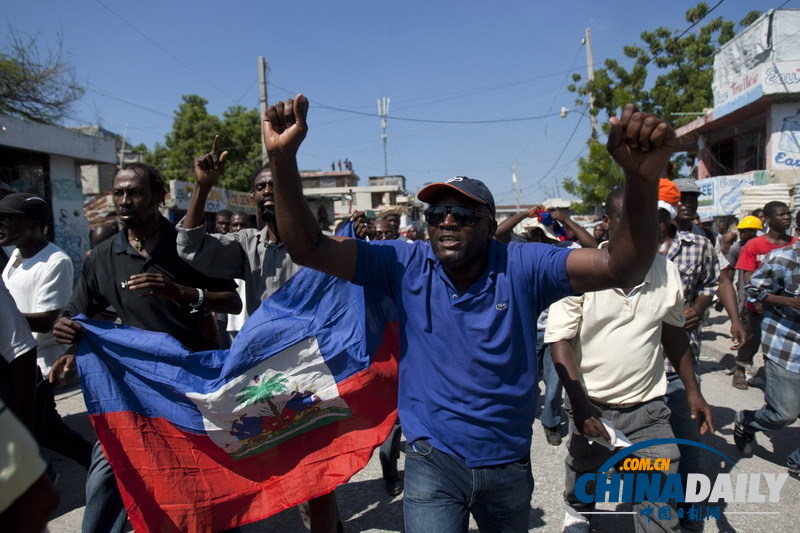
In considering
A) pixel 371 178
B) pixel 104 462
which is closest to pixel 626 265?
pixel 104 462

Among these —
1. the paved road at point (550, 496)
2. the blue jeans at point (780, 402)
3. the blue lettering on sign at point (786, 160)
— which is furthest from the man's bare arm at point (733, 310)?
the blue lettering on sign at point (786, 160)

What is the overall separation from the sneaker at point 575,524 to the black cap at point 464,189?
2.14 m

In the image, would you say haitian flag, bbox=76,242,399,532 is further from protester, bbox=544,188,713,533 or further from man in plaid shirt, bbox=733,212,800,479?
man in plaid shirt, bbox=733,212,800,479

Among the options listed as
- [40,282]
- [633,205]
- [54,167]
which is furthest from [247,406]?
[54,167]

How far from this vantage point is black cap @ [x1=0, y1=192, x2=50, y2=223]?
12.0 feet

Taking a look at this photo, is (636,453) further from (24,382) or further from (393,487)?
(24,382)

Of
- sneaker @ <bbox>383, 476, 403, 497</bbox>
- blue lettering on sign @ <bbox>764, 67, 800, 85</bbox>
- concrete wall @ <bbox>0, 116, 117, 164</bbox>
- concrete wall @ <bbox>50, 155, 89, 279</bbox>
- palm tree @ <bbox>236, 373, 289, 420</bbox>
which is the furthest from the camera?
blue lettering on sign @ <bbox>764, 67, 800, 85</bbox>

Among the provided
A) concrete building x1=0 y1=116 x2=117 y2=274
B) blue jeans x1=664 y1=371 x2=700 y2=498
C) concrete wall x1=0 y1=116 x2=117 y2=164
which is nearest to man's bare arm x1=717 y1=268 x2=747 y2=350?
blue jeans x1=664 y1=371 x2=700 y2=498

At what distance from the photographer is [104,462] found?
2846 millimetres

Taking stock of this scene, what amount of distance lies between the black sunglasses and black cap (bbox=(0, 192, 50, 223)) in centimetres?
289

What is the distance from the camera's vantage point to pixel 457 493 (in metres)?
2.12

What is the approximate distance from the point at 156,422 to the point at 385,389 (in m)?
1.21

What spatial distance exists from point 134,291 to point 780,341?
A: 4473 mm

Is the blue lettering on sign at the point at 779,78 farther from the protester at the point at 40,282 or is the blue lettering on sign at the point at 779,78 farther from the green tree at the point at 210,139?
the green tree at the point at 210,139
